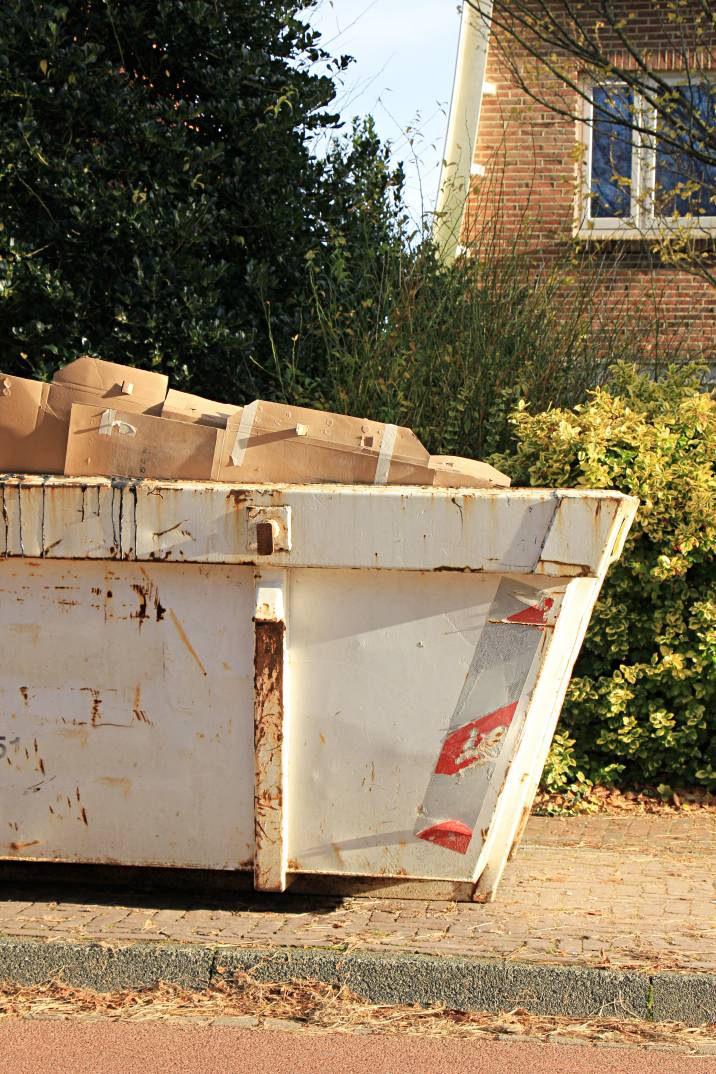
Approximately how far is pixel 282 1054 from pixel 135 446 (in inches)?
76.3

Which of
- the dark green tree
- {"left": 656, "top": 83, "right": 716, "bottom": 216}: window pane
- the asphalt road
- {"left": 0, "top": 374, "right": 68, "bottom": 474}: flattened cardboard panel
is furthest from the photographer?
{"left": 656, "top": 83, "right": 716, "bottom": 216}: window pane

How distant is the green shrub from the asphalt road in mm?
2692

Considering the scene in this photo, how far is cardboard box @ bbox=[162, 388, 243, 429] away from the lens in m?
3.96

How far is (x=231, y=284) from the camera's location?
23.9 ft

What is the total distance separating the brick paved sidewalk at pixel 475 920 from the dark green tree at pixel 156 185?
3509 millimetres

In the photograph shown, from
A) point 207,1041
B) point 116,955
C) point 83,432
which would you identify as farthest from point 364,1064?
point 83,432

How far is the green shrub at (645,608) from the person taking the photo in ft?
18.6

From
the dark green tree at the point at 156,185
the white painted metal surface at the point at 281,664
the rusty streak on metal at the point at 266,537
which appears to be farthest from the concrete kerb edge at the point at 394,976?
the dark green tree at the point at 156,185

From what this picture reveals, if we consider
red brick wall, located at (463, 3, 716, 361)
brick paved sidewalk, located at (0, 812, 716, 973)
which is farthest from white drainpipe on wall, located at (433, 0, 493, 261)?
brick paved sidewalk, located at (0, 812, 716, 973)

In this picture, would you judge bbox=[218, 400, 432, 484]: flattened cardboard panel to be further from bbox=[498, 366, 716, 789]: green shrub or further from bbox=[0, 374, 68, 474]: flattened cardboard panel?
bbox=[498, 366, 716, 789]: green shrub

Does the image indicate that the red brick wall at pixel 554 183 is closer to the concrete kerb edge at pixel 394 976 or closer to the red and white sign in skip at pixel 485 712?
the red and white sign in skip at pixel 485 712

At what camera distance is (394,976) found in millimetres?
3402

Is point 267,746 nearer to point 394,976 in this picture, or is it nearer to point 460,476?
point 394,976

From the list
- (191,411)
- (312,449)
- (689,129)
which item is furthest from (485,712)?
(689,129)
